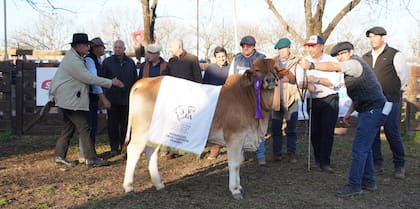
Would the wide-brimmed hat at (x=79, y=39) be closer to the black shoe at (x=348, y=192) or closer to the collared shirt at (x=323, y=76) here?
the collared shirt at (x=323, y=76)

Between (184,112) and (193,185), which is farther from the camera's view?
(193,185)

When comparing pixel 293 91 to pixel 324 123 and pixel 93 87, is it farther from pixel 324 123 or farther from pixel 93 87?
pixel 93 87

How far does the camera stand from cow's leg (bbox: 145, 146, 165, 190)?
6.23m

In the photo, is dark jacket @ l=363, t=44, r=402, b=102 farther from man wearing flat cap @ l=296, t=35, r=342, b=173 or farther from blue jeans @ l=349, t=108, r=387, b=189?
blue jeans @ l=349, t=108, r=387, b=189

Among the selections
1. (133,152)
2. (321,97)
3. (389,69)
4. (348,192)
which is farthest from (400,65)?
(133,152)

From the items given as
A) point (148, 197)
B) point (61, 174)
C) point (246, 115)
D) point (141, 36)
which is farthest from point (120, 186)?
point (141, 36)

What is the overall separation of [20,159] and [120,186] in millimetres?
3024

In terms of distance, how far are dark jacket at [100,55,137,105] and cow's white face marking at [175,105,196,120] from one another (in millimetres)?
2787

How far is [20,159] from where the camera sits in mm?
8438

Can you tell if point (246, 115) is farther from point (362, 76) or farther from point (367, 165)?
point (367, 165)

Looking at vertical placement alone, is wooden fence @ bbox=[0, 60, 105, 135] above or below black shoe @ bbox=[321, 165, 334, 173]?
above

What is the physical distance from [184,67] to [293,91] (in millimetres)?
1994

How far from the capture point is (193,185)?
659 cm

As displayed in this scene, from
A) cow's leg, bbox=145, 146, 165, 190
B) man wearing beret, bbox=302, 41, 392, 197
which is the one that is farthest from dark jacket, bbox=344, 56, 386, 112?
cow's leg, bbox=145, 146, 165, 190
